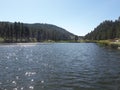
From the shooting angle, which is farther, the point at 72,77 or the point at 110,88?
the point at 72,77

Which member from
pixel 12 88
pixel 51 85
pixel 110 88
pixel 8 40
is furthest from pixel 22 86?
pixel 8 40

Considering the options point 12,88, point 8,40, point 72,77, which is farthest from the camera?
point 8,40

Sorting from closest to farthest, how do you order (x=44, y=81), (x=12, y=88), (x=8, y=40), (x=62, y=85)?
(x=12, y=88) < (x=62, y=85) < (x=44, y=81) < (x=8, y=40)

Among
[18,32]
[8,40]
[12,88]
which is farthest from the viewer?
[18,32]

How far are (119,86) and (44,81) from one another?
25.4 ft

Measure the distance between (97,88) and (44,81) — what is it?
589 centimetres

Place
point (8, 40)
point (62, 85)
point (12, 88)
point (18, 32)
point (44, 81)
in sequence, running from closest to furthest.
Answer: point (12, 88)
point (62, 85)
point (44, 81)
point (8, 40)
point (18, 32)

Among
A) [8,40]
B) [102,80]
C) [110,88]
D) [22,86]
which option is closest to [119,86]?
[110,88]

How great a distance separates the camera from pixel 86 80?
23.7 m

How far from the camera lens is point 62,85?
21344 mm

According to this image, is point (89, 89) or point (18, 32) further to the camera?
point (18, 32)

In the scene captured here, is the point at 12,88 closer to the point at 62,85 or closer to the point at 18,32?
the point at 62,85

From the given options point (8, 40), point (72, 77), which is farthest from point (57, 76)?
point (8, 40)

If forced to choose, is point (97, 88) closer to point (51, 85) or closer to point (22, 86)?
point (51, 85)
